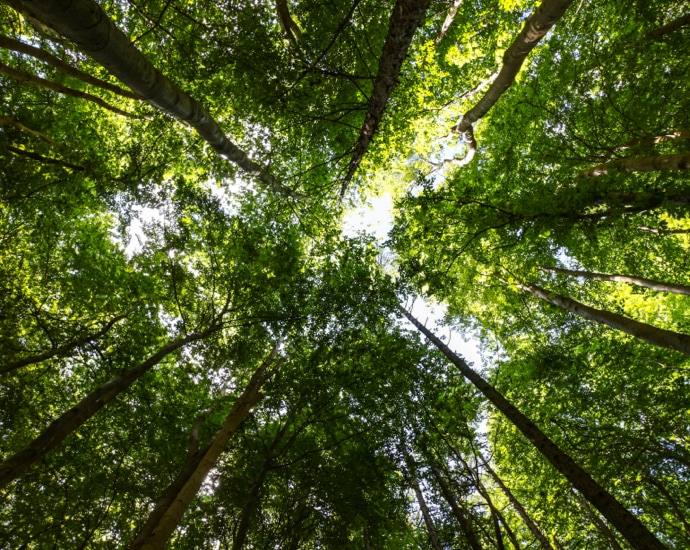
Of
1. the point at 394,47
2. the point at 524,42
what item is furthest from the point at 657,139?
the point at 394,47

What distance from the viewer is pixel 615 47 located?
7348mm

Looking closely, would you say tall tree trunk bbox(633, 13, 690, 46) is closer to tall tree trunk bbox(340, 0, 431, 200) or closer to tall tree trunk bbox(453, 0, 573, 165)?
tall tree trunk bbox(453, 0, 573, 165)

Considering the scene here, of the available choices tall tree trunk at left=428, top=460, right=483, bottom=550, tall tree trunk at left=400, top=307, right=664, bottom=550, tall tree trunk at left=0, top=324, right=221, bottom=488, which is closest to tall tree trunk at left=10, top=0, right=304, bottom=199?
tall tree trunk at left=0, top=324, right=221, bottom=488

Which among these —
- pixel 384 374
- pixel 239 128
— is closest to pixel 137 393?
pixel 384 374

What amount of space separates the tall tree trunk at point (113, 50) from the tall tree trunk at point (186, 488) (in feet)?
18.9

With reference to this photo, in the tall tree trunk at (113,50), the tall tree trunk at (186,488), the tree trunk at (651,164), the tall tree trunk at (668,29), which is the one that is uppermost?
the tall tree trunk at (668,29)

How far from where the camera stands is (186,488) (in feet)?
16.7

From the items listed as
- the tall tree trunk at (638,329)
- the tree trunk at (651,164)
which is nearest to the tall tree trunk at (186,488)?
the tall tree trunk at (638,329)

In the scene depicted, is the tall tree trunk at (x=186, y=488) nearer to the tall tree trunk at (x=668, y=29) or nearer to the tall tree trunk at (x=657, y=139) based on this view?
the tall tree trunk at (x=657, y=139)

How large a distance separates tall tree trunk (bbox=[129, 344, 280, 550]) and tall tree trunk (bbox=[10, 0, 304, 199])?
5.76 m

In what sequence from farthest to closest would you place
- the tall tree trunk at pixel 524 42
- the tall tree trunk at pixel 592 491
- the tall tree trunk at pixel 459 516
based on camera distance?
the tall tree trunk at pixel 524 42, the tall tree trunk at pixel 459 516, the tall tree trunk at pixel 592 491

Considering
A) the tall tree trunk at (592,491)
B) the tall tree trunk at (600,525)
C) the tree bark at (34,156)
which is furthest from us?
the tall tree trunk at (600,525)

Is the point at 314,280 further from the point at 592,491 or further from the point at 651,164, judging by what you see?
the point at 651,164

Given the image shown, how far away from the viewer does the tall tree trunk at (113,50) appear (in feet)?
8.75
